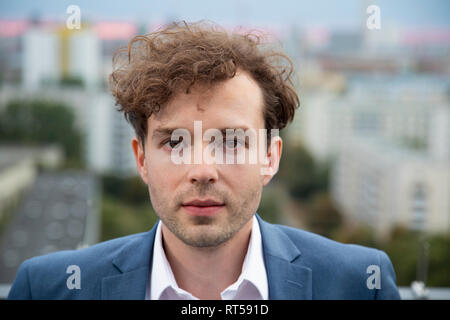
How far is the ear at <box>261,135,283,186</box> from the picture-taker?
52.8 inches

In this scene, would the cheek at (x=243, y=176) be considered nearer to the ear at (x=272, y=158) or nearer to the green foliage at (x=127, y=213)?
the ear at (x=272, y=158)

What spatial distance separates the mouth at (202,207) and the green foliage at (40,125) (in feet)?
61.6

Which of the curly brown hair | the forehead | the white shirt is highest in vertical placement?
the curly brown hair

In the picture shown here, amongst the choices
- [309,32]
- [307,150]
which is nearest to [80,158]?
[307,150]

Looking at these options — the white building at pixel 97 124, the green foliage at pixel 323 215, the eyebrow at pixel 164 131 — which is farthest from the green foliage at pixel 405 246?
the eyebrow at pixel 164 131

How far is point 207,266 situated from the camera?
131 cm

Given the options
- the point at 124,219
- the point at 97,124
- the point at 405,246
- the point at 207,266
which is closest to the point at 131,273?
the point at 207,266

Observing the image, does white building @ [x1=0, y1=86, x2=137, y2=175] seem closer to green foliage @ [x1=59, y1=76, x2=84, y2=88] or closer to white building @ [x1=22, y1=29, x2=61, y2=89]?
green foliage @ [x1=59, y1=76, x2=84, y2=88]

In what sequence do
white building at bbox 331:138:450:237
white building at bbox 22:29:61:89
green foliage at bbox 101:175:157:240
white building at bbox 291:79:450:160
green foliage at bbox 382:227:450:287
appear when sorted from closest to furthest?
green foliage at bbox 382:227:450:287 < white building at bbox 22:29:61:89 < green foliage at bbox 101:175:157:240 < white building at bbox 331:138:450:237 < white building at bbox 291:79:450:160

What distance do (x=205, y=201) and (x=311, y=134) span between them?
26.2 meters

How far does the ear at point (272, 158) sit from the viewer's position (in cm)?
134

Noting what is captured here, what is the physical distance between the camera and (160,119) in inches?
49.2

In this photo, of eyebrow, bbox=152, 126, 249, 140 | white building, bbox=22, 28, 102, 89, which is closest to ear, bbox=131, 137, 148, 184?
eyebrow, bbox=152, 126, 249, 140
